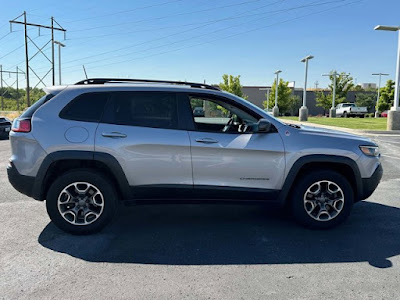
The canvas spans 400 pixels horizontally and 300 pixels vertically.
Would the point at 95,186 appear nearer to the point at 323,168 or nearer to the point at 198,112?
the point at 198,112

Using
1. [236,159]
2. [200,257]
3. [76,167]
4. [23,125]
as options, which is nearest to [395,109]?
[236,159]

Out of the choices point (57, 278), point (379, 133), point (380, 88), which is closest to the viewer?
point (57, 278)

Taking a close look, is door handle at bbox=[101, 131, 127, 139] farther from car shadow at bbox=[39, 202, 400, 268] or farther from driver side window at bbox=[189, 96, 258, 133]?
car shadow at bbox=[39, 202, 400, 268]

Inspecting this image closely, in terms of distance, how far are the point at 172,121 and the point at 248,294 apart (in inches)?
83.3

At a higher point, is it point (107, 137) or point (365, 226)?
point (107, 137)

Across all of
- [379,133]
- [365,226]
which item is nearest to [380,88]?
[379,133]

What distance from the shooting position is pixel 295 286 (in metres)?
2.90

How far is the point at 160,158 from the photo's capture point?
3889mm

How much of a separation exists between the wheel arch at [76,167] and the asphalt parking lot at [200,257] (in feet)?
1.91

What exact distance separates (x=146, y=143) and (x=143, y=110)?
0.44 m

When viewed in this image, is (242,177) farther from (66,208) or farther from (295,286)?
(66,208)

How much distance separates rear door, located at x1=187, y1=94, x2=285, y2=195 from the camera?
3.92 meters

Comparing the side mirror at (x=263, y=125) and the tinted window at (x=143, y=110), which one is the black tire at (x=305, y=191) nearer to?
the side mirror at (x=263, y=125)

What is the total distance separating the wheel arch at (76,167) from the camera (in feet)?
12.5
